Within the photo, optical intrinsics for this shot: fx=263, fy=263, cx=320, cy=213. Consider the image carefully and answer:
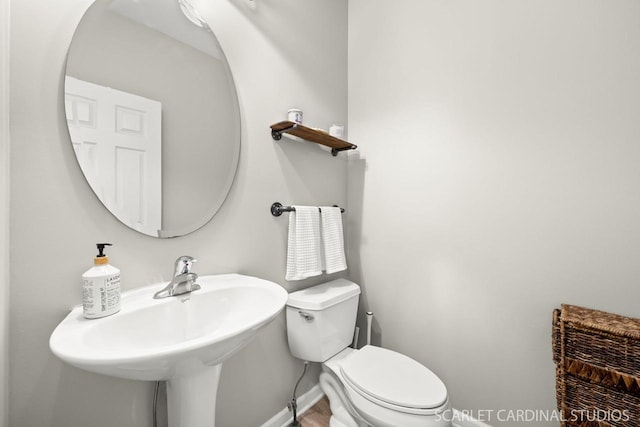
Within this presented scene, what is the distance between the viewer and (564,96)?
1.07 meters

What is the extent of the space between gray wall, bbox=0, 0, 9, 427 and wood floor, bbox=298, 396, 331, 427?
113 centimetres

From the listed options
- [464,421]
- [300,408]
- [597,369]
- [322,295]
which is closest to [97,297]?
[322,295]

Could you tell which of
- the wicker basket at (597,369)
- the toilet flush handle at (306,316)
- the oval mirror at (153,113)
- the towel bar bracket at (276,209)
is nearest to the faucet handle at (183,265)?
the oval mirror at (153,113)

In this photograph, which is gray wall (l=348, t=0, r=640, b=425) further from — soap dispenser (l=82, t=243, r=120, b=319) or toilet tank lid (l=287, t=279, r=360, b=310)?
soap dispenser (l=82, t=243, r=120, b=319)

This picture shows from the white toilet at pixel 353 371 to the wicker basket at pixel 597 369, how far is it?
1.31 feet

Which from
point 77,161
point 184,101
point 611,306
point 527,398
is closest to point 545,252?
point 611,306

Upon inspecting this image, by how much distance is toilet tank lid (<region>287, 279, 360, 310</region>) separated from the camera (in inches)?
48.2

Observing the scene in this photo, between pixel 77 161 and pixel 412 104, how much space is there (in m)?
1.47

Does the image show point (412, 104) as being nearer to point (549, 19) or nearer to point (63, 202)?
point (549, 19)

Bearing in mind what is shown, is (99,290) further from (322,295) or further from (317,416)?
(317,416)

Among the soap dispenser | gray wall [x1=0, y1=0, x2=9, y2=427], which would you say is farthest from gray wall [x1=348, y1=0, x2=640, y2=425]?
gray wall [x1=0, y1=0, x2=9, y2=427]

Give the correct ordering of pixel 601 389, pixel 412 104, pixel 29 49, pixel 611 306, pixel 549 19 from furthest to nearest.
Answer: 1. pixel 412 104
2. pixel 549 19
3. pixel 611 306
4. pixel 601 389
5. pixel 29 49

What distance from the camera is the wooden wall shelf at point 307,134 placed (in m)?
1.22

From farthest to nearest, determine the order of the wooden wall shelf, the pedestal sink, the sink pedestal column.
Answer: the wooden wall shelf → the sink pedestal column → the pedestal sink
